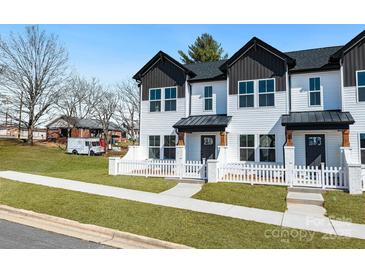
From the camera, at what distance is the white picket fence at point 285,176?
451 inches

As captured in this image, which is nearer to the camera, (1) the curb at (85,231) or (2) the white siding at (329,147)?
(1) the curb at (85,231)

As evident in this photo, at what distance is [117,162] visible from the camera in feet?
51.1

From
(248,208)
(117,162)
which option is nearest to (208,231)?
(248,208)

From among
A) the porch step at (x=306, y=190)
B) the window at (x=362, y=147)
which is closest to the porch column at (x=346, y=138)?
the window at (x=362, y=147)

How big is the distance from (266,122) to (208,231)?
33.9 ft

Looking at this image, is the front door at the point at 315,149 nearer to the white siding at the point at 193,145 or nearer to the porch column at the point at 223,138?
the porch column at the point at 223,138

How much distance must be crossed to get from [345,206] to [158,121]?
12.3 m

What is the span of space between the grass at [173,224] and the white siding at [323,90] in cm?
1032

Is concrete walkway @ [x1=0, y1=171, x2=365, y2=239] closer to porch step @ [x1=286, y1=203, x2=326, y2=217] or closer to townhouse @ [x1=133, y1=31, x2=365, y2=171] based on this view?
porch step @ [x1=286, y1=203, x2=326, y2=217]

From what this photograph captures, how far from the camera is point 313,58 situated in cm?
1641

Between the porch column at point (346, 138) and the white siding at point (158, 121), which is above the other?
the white siding at point (158, 121)

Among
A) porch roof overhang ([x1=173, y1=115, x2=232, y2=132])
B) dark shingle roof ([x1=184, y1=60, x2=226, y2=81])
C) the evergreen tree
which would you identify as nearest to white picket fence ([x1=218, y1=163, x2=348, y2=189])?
porch roof overhang ([x1=173, y1=115, x2=232, y2=132])

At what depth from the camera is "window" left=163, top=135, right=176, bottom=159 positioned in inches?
698

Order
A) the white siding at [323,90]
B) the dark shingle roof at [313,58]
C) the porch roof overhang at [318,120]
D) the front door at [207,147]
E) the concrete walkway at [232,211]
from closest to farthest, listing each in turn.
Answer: the concrete walkway at [232,211] → the porch roof overhang at [318,120] → the white siding at [323,90] → the dark shingle roof at [313,58] → the front door at [207,147]
